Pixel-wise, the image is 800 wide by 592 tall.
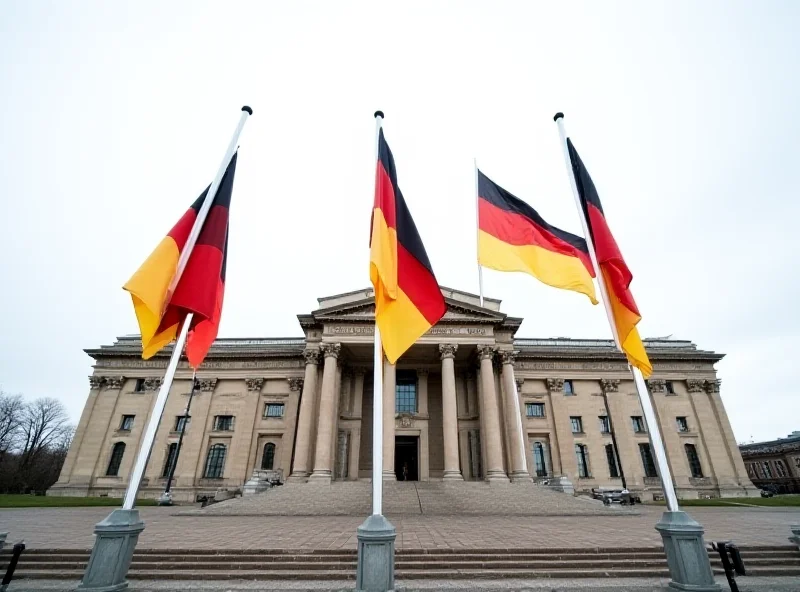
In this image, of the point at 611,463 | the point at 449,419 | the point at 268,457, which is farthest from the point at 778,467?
the point at 268,457

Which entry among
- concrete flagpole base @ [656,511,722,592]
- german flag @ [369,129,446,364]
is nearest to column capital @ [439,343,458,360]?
german flag @ [369,129,446,364]

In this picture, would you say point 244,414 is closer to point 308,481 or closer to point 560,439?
point 308,481

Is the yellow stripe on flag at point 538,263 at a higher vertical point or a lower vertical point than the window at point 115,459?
higher

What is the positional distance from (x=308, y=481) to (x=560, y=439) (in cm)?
2201

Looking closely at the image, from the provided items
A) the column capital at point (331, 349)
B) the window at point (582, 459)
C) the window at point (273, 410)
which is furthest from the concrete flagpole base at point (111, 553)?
the window at point (582, 459)

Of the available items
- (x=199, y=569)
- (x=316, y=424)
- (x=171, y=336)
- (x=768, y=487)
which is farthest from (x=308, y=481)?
(x=768, y=487)

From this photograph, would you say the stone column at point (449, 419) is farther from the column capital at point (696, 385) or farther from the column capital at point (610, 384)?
the column capital at point (696, 385)

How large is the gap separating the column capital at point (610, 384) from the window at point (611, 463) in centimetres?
494

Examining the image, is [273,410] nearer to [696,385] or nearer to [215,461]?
[215,461]

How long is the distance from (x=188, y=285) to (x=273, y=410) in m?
29.3

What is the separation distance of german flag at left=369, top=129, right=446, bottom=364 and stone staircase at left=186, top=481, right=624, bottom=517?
14.9 m

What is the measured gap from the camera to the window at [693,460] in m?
34.9

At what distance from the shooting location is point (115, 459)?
33.9 m

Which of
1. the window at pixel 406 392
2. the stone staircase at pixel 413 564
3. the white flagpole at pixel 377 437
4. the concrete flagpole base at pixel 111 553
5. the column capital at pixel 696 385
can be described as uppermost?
the column capital at pixel 696 385
